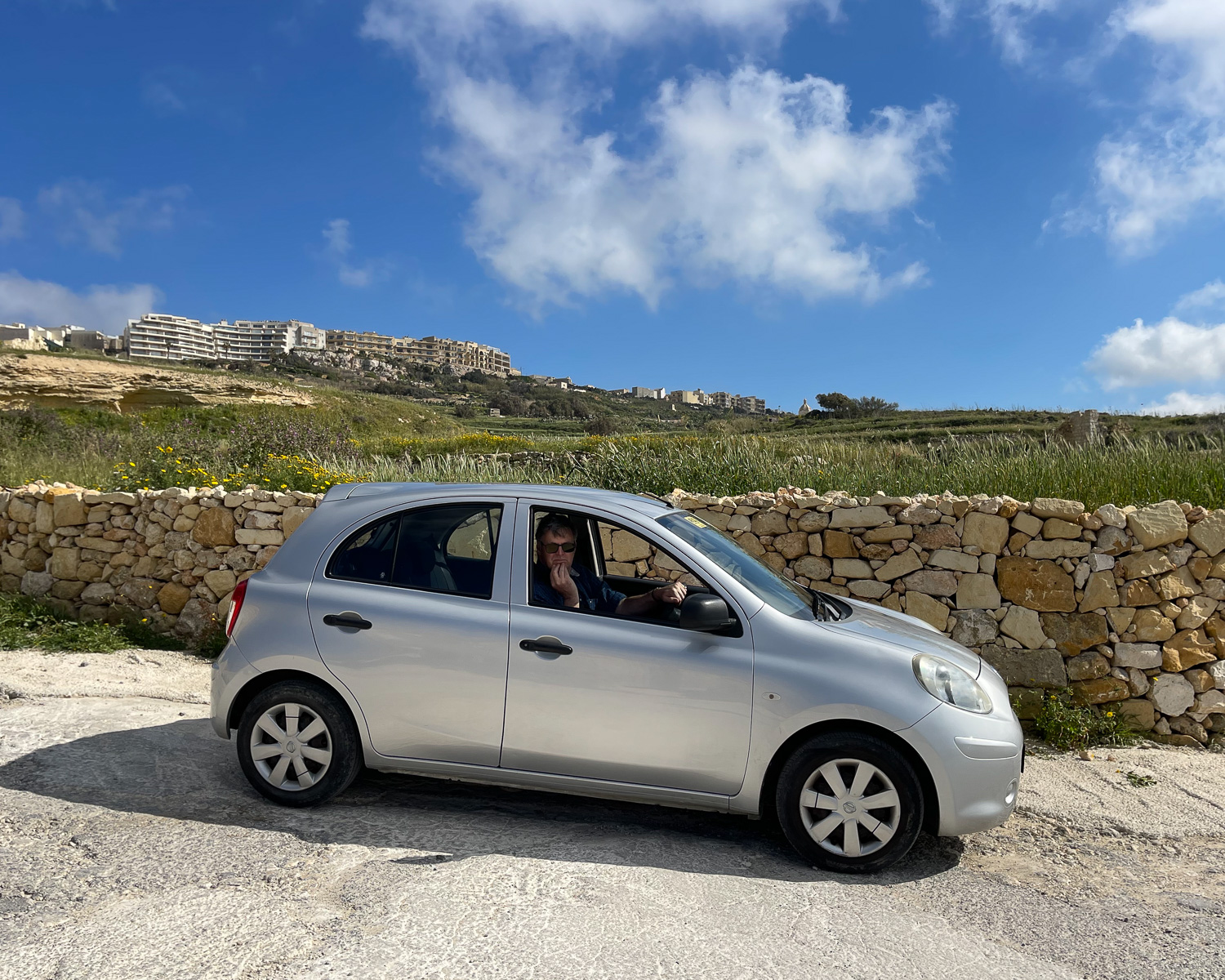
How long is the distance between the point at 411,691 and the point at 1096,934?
326 centimetres

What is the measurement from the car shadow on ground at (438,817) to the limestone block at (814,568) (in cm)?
324

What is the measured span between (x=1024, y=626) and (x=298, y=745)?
18.6 ft

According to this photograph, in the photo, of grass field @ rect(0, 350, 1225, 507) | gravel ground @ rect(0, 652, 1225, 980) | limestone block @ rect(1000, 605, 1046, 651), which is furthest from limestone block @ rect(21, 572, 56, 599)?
limestone block @ rect(1000, 605, 1046, 651)

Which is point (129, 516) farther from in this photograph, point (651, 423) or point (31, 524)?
point (651, 423)

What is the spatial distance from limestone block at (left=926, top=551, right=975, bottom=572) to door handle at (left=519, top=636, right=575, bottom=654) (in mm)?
4264

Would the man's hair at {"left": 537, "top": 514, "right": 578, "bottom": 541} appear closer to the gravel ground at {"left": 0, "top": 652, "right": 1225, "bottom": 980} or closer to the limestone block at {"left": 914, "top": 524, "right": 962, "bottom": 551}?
the gravel ground at {"left": 0, "top": 652, "right": 1225, "bottom": 980}

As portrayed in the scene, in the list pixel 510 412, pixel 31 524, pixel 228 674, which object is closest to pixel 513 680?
pixel 228 674

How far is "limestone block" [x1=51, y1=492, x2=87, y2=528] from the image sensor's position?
897cm

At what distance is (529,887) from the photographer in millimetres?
3682

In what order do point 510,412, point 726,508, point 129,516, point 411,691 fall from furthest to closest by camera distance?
point 510,412 → point 129,516 → point 726,508 → point 411,691

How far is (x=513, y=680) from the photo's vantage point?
14.0 ft

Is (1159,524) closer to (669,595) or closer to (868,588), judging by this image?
(868,588)

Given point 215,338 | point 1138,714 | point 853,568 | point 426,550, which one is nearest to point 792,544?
point 853,568

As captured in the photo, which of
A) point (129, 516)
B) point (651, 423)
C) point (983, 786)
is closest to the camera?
point (983, 786)
